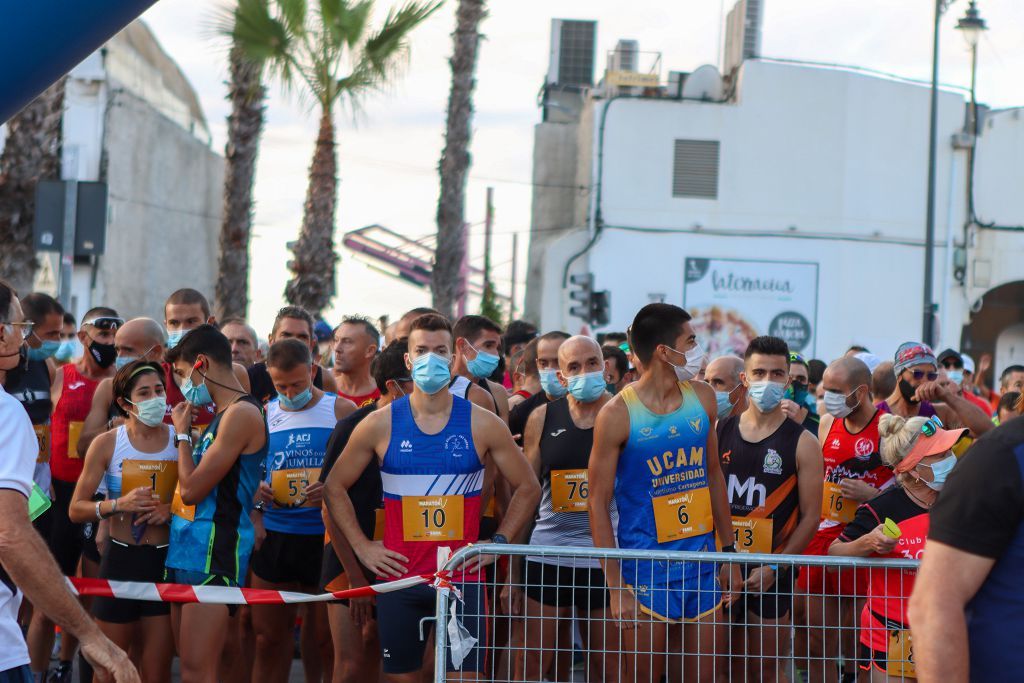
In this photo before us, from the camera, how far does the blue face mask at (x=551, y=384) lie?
7679 mm

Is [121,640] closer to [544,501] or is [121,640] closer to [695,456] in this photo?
[544,501]

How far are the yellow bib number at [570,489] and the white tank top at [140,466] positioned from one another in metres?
1.96

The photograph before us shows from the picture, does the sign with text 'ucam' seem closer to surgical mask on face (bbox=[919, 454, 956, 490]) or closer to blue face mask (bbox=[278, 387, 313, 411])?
blue face mask (bbox=[278, 387, 313, 411])

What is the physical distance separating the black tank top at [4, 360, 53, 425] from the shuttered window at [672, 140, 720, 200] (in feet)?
81.1

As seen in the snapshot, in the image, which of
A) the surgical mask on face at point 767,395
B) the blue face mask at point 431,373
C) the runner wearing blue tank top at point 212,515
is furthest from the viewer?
the surgical mask on face at point 767,395

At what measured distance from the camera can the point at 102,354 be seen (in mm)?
8117

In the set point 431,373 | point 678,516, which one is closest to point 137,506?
point 431,373

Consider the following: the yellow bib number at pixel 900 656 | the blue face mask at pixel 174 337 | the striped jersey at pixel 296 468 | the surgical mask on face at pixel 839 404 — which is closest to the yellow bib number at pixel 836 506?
the surgical mask on face at pixel 839 404

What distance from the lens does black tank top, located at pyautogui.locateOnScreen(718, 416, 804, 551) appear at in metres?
6.43

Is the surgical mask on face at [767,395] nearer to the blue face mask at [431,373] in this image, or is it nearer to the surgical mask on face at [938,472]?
the surgical mask on face at [938,472]

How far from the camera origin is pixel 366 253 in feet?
131

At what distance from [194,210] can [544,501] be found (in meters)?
29.2

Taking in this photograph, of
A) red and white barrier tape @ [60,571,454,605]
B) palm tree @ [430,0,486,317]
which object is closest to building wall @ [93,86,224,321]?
palm tree @ [430,0,486,317]

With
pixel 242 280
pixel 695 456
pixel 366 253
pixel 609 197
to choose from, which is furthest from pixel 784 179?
pixel 695 456
